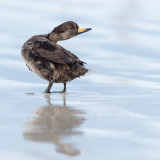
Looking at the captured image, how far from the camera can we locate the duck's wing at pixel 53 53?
23.5 feet

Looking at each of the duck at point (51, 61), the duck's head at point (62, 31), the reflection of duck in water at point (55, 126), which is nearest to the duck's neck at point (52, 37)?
the duck's head at point (62, 31)

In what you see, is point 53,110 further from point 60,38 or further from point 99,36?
point 99,36

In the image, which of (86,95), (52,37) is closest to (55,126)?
(86,95)

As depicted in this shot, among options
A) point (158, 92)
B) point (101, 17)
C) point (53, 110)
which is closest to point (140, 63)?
point (158, 92)

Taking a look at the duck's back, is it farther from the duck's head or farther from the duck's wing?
the duck's head

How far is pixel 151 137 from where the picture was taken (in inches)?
173

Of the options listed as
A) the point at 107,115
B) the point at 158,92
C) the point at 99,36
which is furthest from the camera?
the point at 99,36

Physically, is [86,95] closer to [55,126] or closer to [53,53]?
[53,53]

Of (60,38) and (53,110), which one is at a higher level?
(60,38)

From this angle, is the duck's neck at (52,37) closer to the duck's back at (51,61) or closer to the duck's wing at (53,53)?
the duck's back at (51,61)

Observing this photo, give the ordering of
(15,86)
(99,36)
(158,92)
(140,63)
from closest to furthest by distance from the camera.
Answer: (158,92) → (15,86) → (140,63) → (99,36)

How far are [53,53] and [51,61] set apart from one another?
0.14 m

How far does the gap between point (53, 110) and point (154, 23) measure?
244 inches

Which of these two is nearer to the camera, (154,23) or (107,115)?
(107,115)
